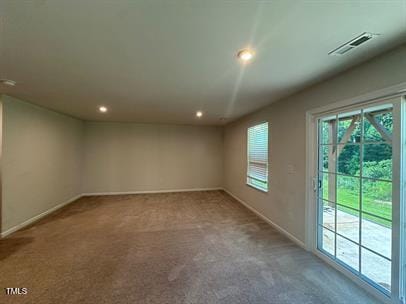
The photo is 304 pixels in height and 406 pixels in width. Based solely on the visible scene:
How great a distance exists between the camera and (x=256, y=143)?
458 cm

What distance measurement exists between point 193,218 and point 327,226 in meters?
2.44

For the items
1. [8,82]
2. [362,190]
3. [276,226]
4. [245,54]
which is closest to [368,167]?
[362,190]

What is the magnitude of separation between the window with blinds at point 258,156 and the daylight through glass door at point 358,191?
146 cm

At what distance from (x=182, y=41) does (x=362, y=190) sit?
7.92 ft

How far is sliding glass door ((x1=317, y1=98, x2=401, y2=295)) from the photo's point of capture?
184 centimetres

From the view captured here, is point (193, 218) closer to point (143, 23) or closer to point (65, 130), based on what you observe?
point (143, 23)

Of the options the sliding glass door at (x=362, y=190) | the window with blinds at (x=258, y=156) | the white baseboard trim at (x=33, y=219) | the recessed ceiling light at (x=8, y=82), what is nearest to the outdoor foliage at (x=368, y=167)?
the sliding glass door at (x=362, y=190)

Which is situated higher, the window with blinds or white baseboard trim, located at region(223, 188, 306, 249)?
the window with blinds

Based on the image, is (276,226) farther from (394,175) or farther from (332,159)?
(394,175)

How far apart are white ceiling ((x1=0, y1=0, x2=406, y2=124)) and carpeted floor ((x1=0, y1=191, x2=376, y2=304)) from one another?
2.35 m

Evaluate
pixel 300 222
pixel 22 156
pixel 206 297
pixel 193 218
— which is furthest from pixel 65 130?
pixel 300 222

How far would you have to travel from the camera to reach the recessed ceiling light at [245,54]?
5.86 feet

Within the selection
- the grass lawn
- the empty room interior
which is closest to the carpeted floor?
the empty room interior

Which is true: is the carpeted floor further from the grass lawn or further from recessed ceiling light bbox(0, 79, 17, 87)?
recessed ceiling light bbox(0, 79, 17, 87)
